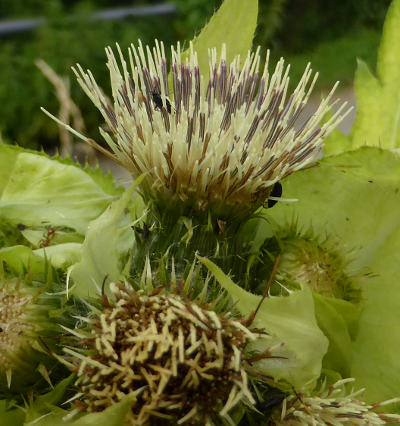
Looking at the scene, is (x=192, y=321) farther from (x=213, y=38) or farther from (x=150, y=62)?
(x=213, y=38)

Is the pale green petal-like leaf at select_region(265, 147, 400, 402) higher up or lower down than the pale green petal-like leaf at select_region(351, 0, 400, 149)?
lower down

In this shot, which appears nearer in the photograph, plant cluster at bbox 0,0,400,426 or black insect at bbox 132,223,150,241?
plant cluster at bbox 0,0,400,426

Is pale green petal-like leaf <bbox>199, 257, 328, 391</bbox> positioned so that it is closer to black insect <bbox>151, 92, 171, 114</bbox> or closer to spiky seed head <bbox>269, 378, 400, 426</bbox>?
spiky seed head <bbox>269, 378, 400, 426</bbox>

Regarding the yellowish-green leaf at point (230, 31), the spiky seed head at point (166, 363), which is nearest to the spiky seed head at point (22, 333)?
the spiky seed head at point (166, 363)

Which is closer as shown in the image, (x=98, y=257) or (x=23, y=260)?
(x=98, y=257)

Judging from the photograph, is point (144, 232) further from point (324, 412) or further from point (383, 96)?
point (383, 96)

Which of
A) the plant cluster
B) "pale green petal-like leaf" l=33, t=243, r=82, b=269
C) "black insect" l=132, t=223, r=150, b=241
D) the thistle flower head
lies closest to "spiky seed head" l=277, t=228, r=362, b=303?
the plant cluster

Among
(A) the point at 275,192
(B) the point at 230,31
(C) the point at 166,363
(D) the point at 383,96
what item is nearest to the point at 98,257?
(C) the point at 166,363

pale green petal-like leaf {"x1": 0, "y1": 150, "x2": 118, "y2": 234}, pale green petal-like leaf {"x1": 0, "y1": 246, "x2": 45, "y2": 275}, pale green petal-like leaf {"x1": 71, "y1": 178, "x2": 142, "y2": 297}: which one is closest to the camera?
pale green petal-like leaf {"x1": 71, "y1": 178, "x2": 142, "y2": 297}

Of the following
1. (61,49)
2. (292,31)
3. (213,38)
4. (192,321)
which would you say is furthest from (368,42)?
(192,321)
